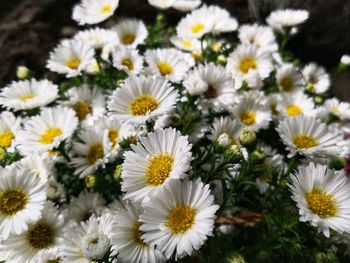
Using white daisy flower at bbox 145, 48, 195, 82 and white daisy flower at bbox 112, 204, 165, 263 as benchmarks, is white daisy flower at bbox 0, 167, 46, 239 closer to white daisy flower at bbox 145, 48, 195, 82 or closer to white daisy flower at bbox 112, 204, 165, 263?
white daisy flower at bbox 112, 204, 165, 263

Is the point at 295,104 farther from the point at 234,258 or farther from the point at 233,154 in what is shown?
the point at 234,258

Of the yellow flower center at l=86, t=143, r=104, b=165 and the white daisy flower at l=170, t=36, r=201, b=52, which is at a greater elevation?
the white daisy flower at l=170, t=36, r=201, b=52

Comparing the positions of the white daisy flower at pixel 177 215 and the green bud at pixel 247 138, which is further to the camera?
the green bud at pixel 247 138

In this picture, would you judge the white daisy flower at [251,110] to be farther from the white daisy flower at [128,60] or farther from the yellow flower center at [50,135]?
the yellow flower center at [50,135]

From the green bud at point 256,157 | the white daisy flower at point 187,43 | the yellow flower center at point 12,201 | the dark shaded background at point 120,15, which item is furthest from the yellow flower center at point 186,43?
the yellow flower center at point 12,201

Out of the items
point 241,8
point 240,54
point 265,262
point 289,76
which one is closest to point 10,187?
point 265,262

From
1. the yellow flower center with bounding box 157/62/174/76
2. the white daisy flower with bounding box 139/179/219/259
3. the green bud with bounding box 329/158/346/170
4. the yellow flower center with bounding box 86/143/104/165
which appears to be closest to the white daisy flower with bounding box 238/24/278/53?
the yellow flower center with bounding box 157/62/174/76

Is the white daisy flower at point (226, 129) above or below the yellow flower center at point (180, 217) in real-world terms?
above
